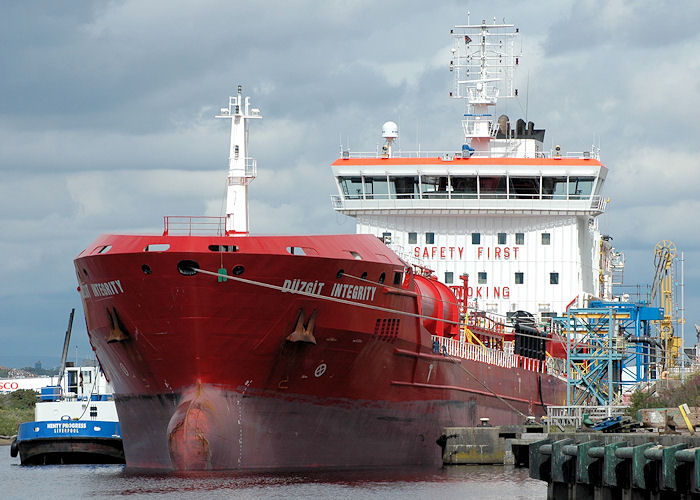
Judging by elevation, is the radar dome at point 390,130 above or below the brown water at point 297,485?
above

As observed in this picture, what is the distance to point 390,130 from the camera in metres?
38.5

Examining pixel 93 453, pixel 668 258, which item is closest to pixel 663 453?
pixel 93 453

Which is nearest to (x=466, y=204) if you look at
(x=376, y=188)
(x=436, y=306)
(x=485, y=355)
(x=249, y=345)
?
(x=376, y=188)

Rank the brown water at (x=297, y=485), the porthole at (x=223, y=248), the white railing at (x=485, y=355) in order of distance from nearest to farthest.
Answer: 1. the brown water at (x=297, y=485)
2. the porthole at (x=223, y=248)
3. the white railing at (x=485, y=355)

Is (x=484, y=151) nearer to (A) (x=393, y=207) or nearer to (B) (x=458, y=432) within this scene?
(A) (x=393, y=207)

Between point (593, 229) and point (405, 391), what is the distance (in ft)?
52.4

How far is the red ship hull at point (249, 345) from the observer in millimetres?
23703

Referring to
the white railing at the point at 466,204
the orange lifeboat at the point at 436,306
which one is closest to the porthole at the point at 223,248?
the orange lifeboat at the point at 436,306

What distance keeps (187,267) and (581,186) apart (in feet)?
57.3

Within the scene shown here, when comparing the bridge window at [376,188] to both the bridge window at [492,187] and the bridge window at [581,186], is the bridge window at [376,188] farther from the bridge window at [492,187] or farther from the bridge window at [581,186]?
the bridge window at [581,186]

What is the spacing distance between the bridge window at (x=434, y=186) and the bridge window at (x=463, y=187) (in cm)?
26

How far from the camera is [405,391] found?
28.0 metres

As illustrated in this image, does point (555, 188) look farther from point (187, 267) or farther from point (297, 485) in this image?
point (297, 485)

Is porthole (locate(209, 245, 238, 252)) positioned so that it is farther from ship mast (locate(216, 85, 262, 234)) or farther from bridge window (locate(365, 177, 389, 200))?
bridge window (locate(365, 177, 389, 200))
